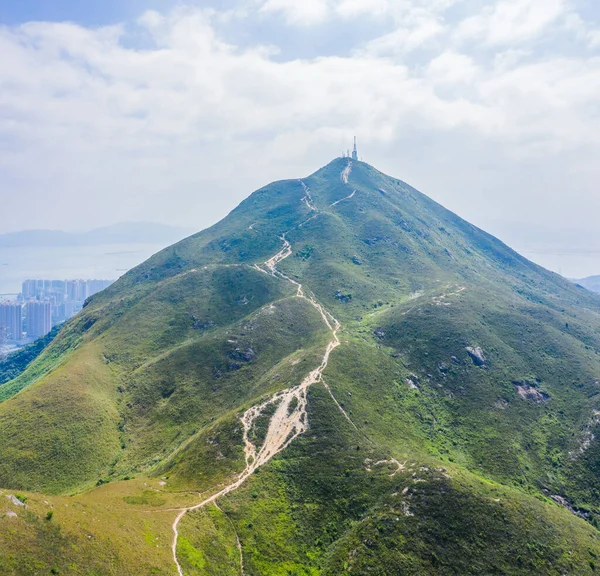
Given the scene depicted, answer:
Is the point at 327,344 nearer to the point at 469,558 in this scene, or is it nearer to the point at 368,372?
the point at 368,372

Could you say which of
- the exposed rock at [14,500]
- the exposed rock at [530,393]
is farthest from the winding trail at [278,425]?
the exposed rock at [530,393]

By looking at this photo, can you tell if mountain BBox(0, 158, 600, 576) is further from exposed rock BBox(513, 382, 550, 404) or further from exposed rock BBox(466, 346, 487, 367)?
exposed rock BBox(513, 382, 550, 404)

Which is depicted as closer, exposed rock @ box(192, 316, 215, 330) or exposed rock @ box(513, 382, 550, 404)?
exposed rock @ box(513, 382, 550, 404)

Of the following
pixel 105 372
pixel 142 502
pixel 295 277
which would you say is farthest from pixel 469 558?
pixel 295 277

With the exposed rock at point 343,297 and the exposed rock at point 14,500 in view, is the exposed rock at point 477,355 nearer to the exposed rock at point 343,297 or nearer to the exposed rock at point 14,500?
the exposed rock at point 343,297

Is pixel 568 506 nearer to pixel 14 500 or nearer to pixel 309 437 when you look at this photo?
pixel 309 437

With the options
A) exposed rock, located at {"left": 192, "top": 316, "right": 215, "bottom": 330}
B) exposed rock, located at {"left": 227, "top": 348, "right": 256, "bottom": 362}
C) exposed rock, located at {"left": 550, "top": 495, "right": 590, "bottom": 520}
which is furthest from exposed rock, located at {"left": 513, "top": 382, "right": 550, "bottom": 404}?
exposed rock, located at {"left": 192, "top": 316, "right": 215, "bottom": 330}

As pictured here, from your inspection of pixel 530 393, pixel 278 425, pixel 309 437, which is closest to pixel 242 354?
pixel 278 425
